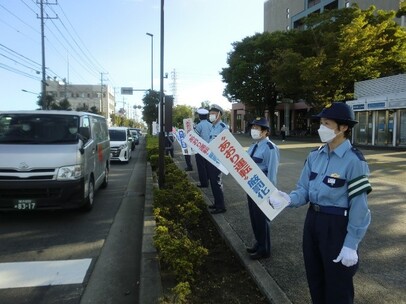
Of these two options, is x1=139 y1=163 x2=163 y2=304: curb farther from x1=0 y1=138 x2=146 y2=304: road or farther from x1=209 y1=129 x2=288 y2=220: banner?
x1=209 y1=129 x2=288 y2=220: banner

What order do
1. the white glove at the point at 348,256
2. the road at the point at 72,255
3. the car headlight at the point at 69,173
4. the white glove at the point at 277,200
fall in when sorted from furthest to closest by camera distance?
the car headlight at the point at 69,173
the road at the point at 72,255
the white glove at the point at 277,200
the white glove at the point at 348,256

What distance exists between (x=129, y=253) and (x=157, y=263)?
1214 millimetres

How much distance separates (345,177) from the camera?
268 cm

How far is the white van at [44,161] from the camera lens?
21.4 ft

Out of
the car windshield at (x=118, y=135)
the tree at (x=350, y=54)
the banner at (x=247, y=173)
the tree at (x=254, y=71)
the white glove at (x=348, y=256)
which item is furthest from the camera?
the tree at (x=254, y=71)

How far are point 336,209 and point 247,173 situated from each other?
1.13 m

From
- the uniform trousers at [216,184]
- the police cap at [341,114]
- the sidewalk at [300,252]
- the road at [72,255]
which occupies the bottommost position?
the road at [72,255]

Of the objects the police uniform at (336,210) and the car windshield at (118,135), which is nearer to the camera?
the police uniform at (336,210)

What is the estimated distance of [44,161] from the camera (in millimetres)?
6621

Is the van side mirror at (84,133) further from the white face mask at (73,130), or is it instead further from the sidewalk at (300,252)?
the sidewalk at (300,252)

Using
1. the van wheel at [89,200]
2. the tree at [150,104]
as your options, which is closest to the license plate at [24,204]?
the van wheel at [89,200]

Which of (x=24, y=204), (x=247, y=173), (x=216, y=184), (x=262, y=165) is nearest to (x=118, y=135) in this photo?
(x=24, y=204)

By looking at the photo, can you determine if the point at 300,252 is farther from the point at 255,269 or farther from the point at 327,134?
the point at 327,134

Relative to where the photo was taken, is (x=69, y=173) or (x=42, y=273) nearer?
(x=42, y=273)
